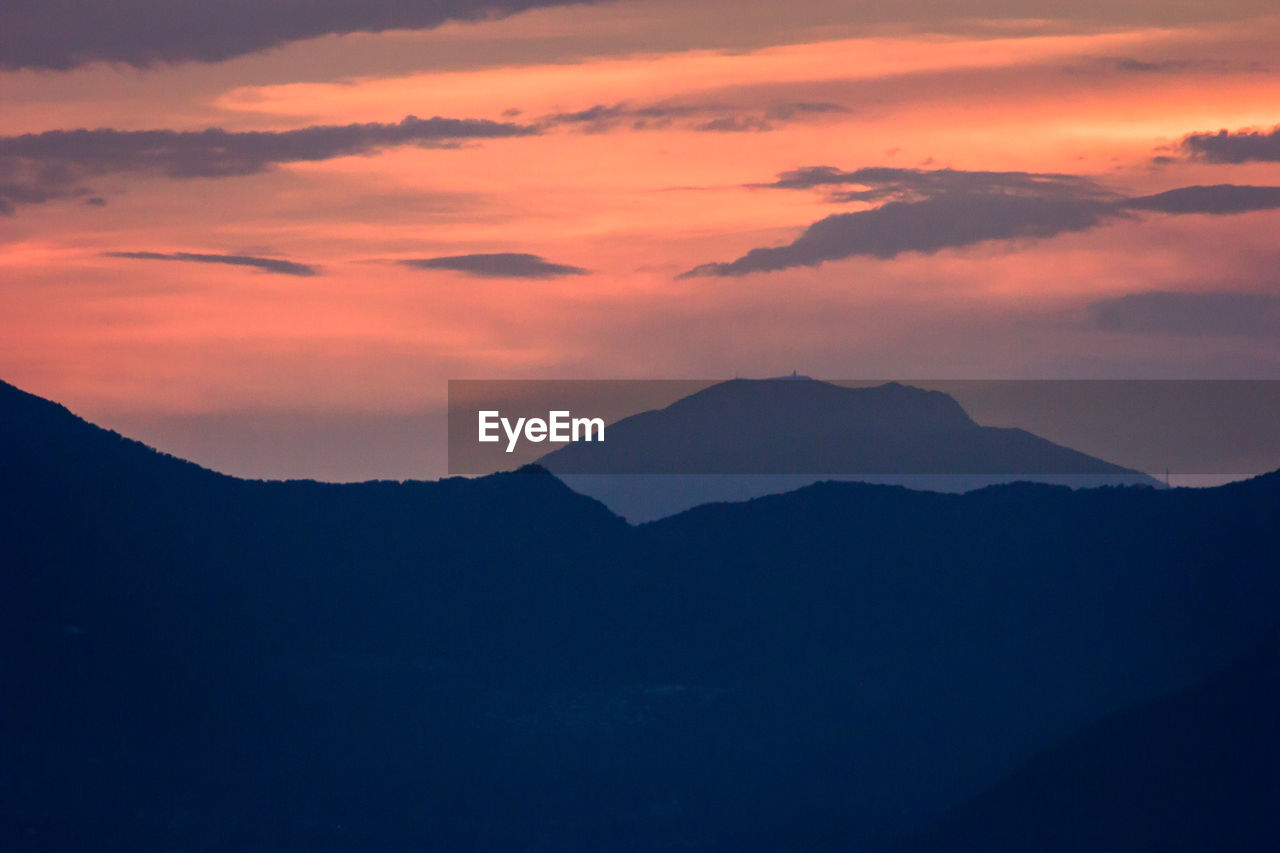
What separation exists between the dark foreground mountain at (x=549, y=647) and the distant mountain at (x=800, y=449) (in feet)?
23.4

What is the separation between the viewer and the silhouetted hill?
10400 cm

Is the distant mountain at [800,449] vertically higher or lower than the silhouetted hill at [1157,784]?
higher

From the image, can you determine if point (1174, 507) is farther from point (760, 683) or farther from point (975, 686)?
point (760, 683)

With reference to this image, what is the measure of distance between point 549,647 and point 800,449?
124 ft

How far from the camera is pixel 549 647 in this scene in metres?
146

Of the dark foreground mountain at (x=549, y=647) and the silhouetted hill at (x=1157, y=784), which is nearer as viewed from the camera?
the silhouetted hill at (x=1157, y=784)

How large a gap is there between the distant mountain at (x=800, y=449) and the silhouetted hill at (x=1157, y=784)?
4867 cm

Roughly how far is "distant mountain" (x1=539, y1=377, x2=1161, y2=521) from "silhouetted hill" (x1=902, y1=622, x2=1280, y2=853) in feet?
160

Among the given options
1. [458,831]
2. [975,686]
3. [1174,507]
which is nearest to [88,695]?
[458,831]

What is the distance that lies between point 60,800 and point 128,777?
588 centimetres

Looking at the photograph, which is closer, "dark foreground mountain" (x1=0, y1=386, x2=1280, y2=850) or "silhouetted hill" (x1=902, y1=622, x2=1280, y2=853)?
"silhouetted hill" (x1=902, y1=622, x2=1280, y2=853)

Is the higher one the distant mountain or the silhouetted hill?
the distant mountain

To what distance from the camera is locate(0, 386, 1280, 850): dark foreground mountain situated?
4764 inches

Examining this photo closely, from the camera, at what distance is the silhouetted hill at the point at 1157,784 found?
341 feet
